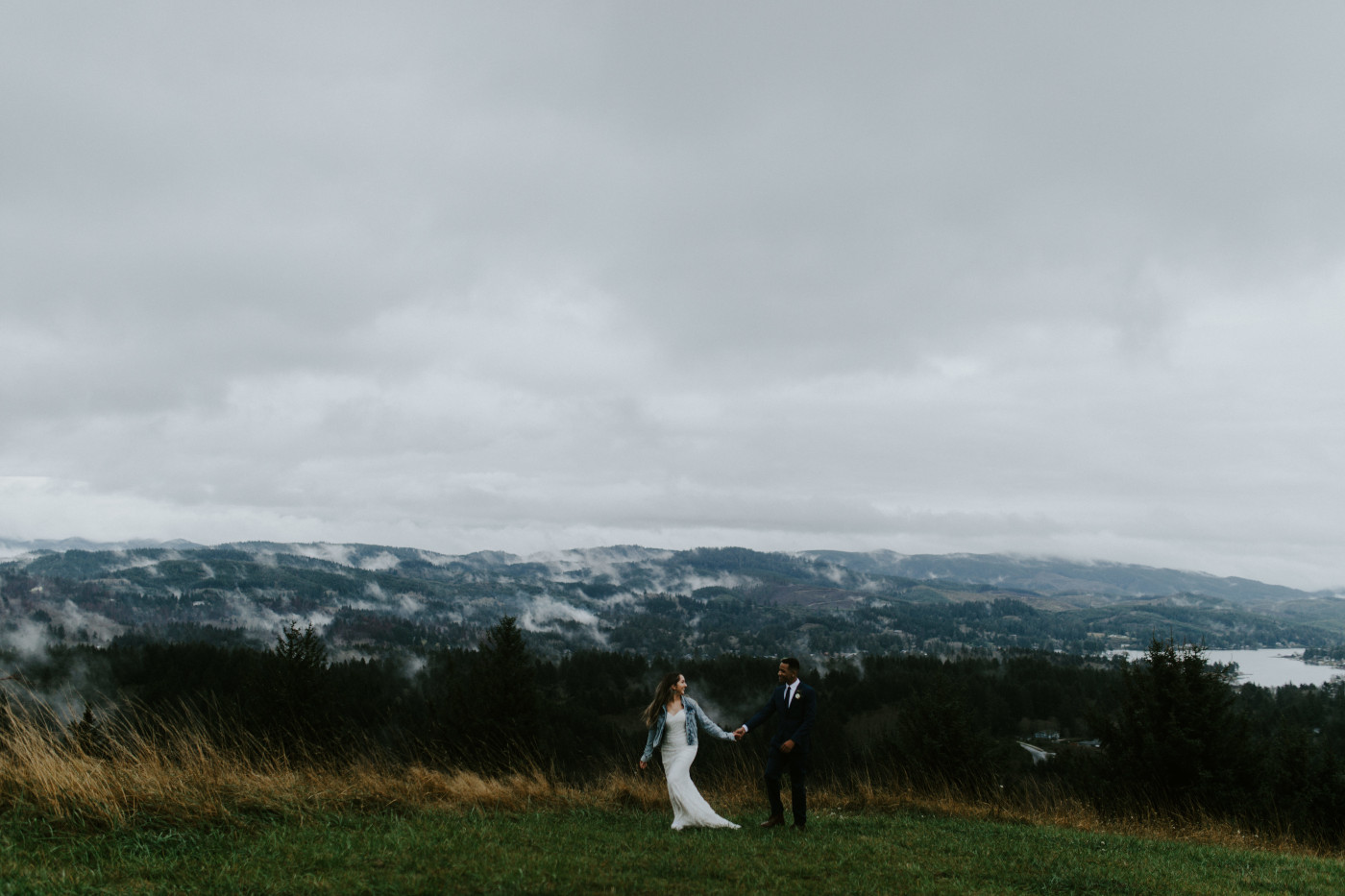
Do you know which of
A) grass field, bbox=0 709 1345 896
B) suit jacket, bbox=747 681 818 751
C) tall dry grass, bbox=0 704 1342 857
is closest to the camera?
grass field, bbox=0 709 1345 896

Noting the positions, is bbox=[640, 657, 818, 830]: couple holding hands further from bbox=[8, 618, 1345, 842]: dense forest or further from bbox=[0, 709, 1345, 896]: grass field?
bbox=[8, 618, 1345, 842]: dense forest

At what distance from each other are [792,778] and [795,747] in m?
0.61

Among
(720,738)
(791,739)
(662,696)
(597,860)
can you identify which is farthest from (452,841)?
(791,739)

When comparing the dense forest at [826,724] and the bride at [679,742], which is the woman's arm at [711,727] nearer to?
the bride at [679,742]

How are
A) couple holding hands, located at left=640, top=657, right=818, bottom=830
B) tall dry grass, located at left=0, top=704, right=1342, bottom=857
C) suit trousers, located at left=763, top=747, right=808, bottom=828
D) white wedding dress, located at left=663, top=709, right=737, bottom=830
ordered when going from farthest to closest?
suit trousers, located at left=763, top=747, right=808, bottom=828 < couple holding hands, located at left=640, top=657, right=818, bottom=830 < white wedding dress, located at left=663, top=709, right=737, bottom=830 < tall dry grass, located at left=0, top=704, right=1342, bottom=857

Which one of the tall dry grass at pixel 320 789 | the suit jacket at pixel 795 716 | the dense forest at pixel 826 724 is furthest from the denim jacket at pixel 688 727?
the dense forest at pixel 826 724

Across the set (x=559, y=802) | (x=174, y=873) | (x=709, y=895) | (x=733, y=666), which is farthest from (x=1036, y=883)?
(x=733, y=666)

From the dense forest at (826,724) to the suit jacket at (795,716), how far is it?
3.69m

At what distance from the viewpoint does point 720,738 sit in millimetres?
12711

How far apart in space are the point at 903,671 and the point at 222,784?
18328 cm

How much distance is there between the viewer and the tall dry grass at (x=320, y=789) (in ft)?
29.1

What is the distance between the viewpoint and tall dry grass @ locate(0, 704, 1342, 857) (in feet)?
29.1

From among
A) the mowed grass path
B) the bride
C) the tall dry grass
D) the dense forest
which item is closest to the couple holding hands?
the bride

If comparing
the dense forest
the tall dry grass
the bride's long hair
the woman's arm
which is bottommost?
the dense forest
